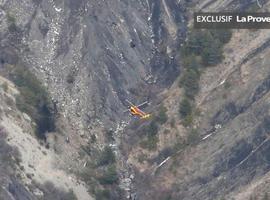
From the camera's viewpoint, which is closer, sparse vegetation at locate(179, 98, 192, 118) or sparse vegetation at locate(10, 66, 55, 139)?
sparse vegetation at locate(10, 66, 55, 139)

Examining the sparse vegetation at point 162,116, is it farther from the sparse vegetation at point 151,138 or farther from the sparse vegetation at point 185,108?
the sparse vegetation at point 185,108

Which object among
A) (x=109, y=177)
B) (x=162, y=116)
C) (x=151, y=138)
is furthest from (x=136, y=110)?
(x=109, y=177)

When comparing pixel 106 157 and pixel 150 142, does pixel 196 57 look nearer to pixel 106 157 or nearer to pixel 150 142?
pixel 150 142

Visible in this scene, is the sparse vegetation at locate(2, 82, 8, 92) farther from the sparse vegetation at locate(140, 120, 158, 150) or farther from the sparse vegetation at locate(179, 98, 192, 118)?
the sparse vegetation at locate(179, 98, 192, 118)

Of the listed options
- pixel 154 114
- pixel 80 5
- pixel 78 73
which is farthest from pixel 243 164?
pixel 80 5

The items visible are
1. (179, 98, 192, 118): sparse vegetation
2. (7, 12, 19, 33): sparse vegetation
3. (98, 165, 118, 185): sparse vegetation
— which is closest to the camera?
(98, 165, 118, 185): sparse vegetation

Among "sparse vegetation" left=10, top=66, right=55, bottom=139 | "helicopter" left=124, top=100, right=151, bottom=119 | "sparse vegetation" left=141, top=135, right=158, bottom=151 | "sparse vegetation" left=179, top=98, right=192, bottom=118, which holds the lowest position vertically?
"sparse vegetation" left=141, top=135, right=158, bottom=151

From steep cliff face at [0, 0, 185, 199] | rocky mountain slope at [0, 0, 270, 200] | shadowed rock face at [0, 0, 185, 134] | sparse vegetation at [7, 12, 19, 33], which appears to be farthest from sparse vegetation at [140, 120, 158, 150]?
sparse vegetation at [7, 12, 19, 33]
